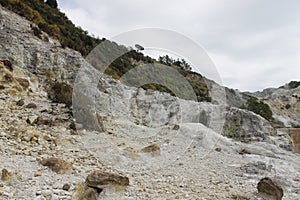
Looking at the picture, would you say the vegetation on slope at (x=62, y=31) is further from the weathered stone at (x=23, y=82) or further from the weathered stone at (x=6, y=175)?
the weathered stone at (x=6, y=175)

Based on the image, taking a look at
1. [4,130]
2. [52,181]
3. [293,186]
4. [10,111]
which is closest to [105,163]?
[52,181]

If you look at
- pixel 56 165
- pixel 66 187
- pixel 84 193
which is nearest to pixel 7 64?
pixel 56 165

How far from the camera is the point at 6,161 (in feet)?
16.1

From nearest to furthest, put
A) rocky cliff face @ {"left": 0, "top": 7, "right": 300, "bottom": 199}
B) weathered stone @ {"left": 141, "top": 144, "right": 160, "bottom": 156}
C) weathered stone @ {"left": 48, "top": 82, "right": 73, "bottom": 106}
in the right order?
rocky cliff face @ {"left": 0, "top": 7, "right": 300, "bottom": 199} → weathered stone @ {"left": 141, "top": 144, "right": 160, "bottom": 156} → weathered stone @ {"left": 48, "top": 82, "right": 73, "bottom": 106}

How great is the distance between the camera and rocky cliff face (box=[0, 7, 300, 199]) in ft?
16.6

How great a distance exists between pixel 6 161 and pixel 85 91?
8127 mm

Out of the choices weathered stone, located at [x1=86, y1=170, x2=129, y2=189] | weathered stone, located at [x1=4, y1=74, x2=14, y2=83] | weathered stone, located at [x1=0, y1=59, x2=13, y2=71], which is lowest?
weathered stone, located at [x1=86, y1=170, x2=129, y2=189]

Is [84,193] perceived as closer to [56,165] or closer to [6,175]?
[56,165]

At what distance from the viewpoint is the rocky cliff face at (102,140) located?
5074mm

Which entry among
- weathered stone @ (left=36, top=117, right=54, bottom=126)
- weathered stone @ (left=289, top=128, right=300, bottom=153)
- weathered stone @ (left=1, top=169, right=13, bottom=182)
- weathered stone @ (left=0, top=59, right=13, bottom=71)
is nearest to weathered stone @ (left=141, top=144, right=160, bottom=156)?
weathered stone @ (left=36, top=117, right=54, bottom=126)

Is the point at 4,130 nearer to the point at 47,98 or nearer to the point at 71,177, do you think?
the point at 71,177

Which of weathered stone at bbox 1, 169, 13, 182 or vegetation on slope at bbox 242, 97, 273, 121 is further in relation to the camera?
vegetation on slope at bbox 242, 97, 273, 121

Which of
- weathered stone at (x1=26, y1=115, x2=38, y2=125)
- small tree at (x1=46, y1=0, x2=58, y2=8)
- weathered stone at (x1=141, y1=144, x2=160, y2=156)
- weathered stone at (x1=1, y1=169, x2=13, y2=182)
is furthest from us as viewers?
small tree at (x1=46, y1=0, x2=58, y2=8)

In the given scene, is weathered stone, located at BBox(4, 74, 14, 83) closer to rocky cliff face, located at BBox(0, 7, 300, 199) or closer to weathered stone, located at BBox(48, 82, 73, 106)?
rocky cliff face, located at BBox(0, 7, 300, 199)
